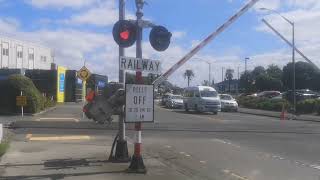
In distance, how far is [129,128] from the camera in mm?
26188

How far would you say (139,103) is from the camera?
1288cm

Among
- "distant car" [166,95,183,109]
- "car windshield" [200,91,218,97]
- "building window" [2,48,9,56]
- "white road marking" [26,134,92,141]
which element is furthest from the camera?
"building window" [2,48,9,56]

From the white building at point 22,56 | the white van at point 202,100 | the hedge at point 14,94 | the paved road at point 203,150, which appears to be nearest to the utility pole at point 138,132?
the paved road at point 203,150

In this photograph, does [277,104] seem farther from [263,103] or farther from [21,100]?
[21,100]

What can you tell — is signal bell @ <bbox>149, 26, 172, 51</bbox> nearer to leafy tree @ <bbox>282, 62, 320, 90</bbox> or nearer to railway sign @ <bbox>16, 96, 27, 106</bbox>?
railway sign @ <bbox>16, 96, 27, 106</bbox>

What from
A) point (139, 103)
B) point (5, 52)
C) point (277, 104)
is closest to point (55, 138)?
point (139, 103)

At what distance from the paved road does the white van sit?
19135 mm

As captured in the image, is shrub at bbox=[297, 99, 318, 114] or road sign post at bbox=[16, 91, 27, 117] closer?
road sign post at bbox=[16, 91, 27, 117]

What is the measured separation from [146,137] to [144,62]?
31.7ft

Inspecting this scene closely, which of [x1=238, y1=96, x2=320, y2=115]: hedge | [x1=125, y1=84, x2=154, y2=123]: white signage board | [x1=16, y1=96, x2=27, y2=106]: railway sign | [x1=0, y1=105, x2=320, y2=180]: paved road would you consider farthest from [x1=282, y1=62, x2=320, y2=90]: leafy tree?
[x1=125, y1=84, x2=154, y2=123]: white signage board

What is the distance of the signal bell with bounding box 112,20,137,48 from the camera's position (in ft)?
43.6

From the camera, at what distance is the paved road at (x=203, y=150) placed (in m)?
13.6

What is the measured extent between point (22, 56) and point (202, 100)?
76447 mm

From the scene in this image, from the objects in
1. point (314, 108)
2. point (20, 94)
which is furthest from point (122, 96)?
point (314, 108)
